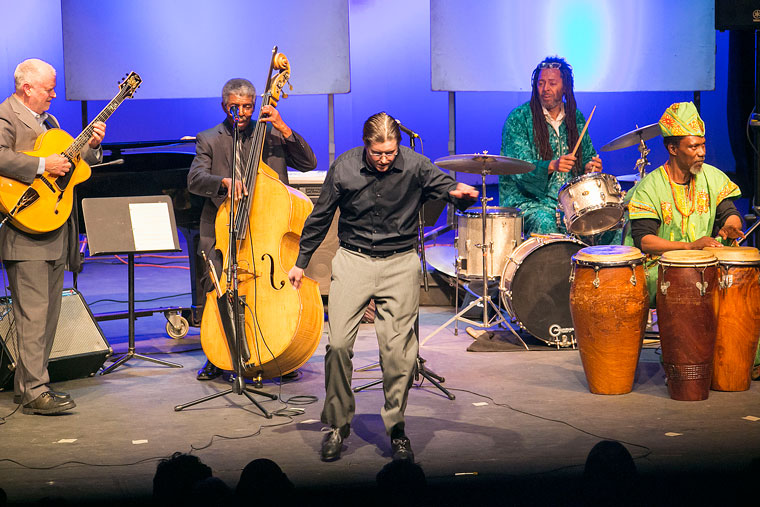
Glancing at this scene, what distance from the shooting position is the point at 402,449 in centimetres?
430

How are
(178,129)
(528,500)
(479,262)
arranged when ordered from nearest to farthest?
(528,500), (479,262), (178,129)

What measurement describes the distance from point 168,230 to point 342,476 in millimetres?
2838

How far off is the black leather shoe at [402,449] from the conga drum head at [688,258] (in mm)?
1924

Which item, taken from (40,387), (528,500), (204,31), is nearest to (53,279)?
(40,387)

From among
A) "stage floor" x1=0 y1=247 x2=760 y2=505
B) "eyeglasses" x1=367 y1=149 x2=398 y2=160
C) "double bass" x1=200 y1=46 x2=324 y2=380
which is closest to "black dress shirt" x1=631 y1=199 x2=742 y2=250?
"stage floor" x1=0 y1=247 x2=760 y2=505

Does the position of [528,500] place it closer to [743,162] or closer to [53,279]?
[53,279]

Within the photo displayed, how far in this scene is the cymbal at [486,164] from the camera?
628cm

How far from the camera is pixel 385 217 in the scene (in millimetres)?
4434

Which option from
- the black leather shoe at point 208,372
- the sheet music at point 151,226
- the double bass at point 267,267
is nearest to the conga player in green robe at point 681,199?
the double bass at point 267,267

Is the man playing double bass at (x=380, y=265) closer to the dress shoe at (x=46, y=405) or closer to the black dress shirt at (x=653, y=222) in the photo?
the dress shoe at (x=46, y=405)

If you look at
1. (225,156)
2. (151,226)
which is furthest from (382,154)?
(151,226)

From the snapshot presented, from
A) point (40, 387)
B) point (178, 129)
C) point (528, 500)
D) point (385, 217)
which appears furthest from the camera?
point (178, 129)

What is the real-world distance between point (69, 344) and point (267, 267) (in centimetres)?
153

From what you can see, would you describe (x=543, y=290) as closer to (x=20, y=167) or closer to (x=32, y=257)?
(x=32, y=257)
